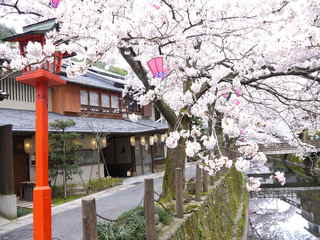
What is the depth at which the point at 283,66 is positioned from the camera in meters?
6.72

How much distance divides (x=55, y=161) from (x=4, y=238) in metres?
5.09

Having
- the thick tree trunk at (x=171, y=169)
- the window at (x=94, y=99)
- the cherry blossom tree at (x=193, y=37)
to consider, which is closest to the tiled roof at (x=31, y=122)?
the window at (x=94, y=99)

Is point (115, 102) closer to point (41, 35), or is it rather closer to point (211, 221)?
point (211, 221)

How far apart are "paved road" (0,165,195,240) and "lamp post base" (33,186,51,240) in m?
2.86

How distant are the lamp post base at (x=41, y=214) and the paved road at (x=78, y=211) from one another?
2.86 metres

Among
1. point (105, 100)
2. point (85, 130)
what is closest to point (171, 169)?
point (85, 130)

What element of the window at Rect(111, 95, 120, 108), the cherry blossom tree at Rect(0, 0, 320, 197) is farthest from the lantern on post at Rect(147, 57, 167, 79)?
the window at Rect(111, 95, 120, 108)

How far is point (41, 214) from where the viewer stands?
3.21 metres

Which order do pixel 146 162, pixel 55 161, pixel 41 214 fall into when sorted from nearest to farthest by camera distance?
1. pixel 41 214
2. pixel 55 161
3. pixel 146 162

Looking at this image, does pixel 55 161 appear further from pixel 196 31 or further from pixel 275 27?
pixel 275 27

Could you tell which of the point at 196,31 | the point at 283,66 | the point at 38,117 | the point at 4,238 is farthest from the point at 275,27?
the point at 4,238

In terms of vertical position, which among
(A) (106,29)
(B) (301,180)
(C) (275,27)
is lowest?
(B) (301,180)

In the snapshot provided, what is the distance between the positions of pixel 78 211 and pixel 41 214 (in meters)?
7.34

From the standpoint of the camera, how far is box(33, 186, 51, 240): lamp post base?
10.5 feet
